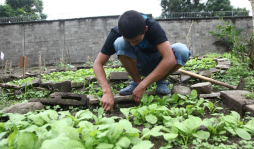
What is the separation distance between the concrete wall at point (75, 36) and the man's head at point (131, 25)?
35.3 feet

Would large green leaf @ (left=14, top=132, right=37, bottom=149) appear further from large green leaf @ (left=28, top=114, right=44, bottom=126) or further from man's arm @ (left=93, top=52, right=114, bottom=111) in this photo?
man's arm @ (left=93, top=52, right=114, bottom=111)

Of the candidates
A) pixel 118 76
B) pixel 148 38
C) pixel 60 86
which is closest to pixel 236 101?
pixel 148 38

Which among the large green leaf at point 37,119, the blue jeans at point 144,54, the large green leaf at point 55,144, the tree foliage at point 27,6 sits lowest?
the large green leaf at point 37,119

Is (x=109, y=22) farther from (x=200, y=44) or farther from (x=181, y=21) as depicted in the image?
(x=200, y=44)

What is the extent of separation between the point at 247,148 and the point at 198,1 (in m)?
25.0

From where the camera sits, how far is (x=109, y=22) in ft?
Result: 39.2

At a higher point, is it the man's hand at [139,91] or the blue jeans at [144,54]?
the blue jeans at [144,54]

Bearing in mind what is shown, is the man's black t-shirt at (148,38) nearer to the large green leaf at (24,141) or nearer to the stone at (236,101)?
the stone at (236,101)

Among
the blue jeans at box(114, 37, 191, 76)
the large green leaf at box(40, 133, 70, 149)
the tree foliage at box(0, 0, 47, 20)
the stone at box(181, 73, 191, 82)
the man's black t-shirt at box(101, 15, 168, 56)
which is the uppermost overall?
the tree foliage at box(0, 0, 47, 20)

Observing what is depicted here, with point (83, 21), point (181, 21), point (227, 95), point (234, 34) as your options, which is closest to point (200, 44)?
point (181, 21)

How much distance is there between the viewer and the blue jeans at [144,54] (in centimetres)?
200

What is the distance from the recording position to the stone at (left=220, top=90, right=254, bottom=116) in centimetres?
168

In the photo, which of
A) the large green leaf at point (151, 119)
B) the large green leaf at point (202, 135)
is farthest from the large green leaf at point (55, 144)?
the large green leaf at point (202, 135)

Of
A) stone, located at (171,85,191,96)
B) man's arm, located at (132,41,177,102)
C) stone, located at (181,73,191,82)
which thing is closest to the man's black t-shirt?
man's arm, located at (132,41,177,102)
